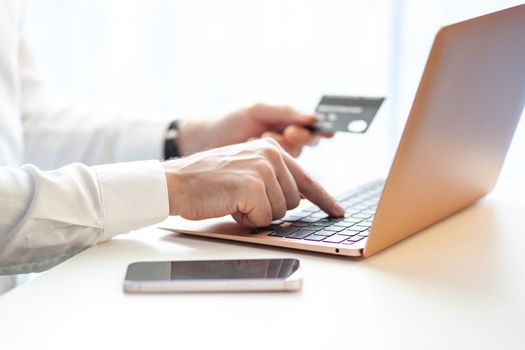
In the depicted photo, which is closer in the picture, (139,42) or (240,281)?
(240,281)

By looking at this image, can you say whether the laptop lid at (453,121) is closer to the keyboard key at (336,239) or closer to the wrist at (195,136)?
the keyboard key at (336,239)

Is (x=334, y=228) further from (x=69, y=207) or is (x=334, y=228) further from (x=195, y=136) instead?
(x=195, y=136)

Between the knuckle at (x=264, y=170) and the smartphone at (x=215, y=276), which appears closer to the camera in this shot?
the smartphone at (x=215, y=276)

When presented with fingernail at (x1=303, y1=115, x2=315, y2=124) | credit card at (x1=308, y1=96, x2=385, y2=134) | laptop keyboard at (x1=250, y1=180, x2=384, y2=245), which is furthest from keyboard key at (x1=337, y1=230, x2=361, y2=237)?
fingernail at (x1=303, y1=115, x2=315, y2=124)

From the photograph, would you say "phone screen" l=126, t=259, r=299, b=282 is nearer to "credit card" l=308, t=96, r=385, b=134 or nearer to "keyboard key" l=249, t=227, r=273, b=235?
"keyboard key" l=249, t=227, r=273, b=235

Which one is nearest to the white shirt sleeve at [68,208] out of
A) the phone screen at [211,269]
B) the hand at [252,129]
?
the phone screen at [211,269]

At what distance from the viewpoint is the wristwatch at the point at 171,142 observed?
1.25 m

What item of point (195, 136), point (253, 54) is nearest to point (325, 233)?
point (195, 136)

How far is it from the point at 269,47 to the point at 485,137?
→ 0.92m

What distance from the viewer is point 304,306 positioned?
540 mm

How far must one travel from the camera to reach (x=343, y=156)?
165cm

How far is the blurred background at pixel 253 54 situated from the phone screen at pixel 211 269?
81 centimetres

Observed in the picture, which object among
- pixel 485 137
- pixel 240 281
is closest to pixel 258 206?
pixel 240 281

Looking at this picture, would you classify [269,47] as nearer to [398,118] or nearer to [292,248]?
[398,118]
